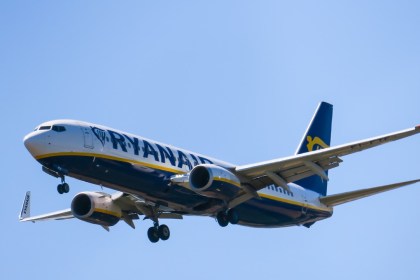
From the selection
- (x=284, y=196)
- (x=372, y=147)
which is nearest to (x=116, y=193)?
(x=284, y=196)

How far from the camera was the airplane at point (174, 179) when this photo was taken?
42156 mm

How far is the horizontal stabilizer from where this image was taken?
45341 millimetres

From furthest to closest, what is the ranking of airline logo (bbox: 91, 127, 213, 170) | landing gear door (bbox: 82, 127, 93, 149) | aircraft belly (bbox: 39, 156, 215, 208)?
airline logo (bbox: 91, 127, 213, 170), landing gear door (bbox: 82, 127, 93, 149), aircraft belly (bbox: 39, 156, 215, 208)

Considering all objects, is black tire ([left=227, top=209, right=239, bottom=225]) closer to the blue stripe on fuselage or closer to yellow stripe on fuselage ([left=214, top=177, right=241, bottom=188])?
the blue stripe on fuselage

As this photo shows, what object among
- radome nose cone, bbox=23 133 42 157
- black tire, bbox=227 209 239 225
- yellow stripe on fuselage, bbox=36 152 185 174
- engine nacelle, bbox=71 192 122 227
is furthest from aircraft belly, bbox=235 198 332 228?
radome nose cone, bbox=23 133 42 157

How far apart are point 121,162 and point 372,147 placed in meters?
11.5

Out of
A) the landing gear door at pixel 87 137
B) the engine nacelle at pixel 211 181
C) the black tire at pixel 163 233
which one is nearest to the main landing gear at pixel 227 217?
the engine nacelle at pixel 211 181

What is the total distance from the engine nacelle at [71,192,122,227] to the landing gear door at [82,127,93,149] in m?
7.05

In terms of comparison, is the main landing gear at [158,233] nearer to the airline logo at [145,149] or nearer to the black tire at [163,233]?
the black tire at [163,233]

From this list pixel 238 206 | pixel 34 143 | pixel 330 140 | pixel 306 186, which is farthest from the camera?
pixel 330 140

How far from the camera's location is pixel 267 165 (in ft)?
148

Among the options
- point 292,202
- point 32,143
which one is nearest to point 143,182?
point 32,143

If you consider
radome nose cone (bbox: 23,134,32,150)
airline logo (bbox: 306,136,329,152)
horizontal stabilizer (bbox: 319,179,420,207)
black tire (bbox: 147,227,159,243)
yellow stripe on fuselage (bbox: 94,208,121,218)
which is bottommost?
black tire (bbox: 147,227,159,243)

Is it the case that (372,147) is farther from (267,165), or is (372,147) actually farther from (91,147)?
(91,147)
